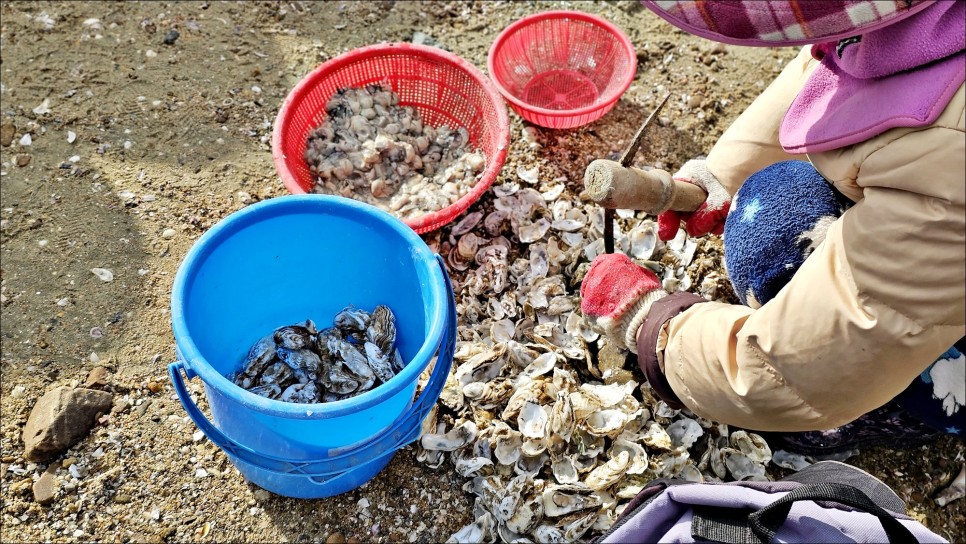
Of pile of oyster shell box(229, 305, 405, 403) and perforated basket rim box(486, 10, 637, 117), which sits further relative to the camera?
perforated basket rim box(486, 10, 637, 117)

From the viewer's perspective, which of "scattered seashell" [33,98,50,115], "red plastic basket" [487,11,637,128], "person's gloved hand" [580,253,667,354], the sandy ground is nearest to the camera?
"person's gloved hand" [580,253,667,354]

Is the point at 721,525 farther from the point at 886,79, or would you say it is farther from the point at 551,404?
the point at 886,79

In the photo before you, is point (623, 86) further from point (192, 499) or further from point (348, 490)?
point (192, 499)

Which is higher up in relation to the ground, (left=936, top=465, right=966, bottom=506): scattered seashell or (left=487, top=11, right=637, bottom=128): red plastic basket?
(left=487, top=11, right=637, bottom=128): red plastic basket

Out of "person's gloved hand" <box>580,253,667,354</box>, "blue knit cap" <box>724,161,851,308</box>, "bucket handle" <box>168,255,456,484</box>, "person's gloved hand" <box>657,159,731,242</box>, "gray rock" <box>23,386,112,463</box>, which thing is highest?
"blue knit cap" <box>724,161,851,308</box>

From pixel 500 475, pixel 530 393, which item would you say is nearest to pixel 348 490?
pixel 500 475

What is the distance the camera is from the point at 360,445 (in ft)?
5.44

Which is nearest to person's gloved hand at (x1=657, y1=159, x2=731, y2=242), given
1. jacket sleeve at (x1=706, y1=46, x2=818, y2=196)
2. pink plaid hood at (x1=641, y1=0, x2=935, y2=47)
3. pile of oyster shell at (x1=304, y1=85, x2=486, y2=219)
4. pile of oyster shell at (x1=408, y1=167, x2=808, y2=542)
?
jacket sleeve at (x1=706, y1=46, x2=818, y2=196)

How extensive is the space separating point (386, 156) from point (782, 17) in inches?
64.3

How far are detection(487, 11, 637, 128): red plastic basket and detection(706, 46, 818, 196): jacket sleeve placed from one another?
64 cm

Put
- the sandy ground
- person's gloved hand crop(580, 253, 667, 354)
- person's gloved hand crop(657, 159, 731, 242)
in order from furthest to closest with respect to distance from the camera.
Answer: person's gloved hand crop(657, 159, 731, 242), the sandy ground, person's gloved hand crop(580, 253, 667, 354)

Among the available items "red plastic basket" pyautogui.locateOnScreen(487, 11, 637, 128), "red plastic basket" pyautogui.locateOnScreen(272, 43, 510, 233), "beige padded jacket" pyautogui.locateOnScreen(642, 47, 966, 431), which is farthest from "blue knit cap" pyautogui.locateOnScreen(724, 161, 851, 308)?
"red plastic basket" pyautogui.locateOnScreen(487, 11, 637, 128)

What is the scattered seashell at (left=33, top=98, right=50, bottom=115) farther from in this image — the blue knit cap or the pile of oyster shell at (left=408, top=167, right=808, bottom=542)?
the blue knit cap

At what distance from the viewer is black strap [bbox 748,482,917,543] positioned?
1.28 meters
